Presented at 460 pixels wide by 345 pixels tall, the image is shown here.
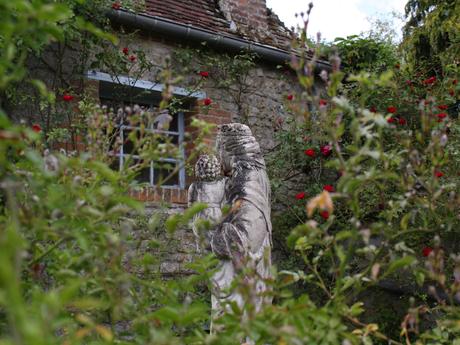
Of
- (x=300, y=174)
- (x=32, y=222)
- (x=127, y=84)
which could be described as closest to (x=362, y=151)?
(x=32, y=222)

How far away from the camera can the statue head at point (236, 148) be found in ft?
11.3

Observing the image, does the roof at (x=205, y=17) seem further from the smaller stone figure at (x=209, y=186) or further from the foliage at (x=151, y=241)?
the foliage at (x=151, y=241)

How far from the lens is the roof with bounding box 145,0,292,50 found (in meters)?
6.40

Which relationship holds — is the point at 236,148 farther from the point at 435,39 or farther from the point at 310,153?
the point at 435,39

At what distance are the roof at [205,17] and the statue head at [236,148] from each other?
2.93 m

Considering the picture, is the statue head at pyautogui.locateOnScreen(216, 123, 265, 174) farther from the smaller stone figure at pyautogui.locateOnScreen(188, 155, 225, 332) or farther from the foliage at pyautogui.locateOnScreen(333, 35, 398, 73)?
the foliage at pyautogui.locateOnScreen(333, 35, 398, 73)

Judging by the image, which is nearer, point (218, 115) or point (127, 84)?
point (127, 84)

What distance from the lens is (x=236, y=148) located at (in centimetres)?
347

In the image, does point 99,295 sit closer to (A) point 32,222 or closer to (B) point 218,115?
(A) point 32,222

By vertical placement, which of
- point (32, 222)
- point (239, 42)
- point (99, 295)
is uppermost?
point (239, 42)

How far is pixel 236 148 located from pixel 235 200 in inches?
13.7

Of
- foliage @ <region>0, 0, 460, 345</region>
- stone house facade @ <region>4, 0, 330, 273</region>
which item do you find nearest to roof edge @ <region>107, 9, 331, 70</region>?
stone house facade @ <region>4, 0, 330, 273</region>

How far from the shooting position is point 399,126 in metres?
6.26

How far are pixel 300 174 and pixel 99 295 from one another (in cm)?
479
